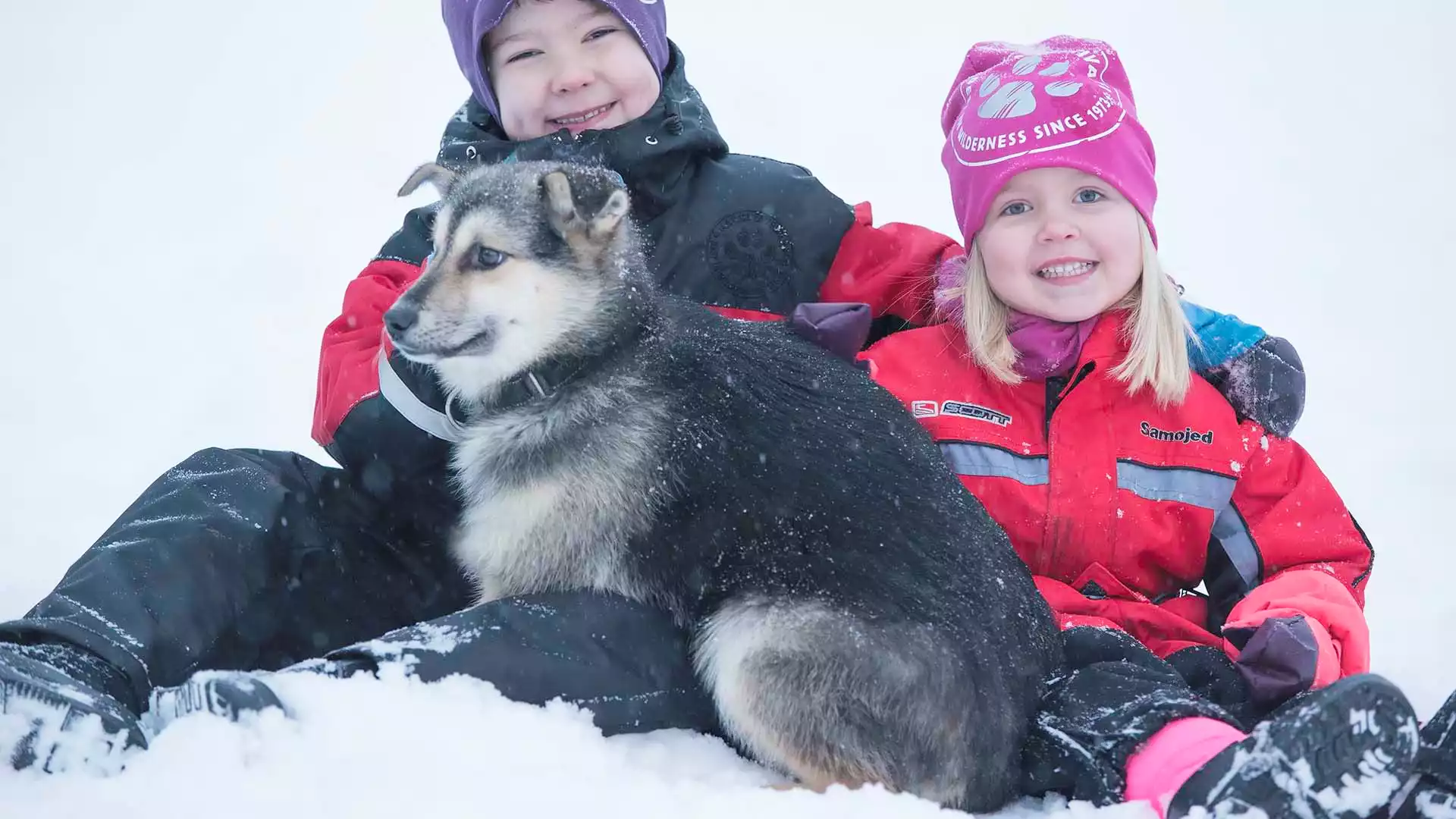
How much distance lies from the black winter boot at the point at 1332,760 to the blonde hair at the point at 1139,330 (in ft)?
4.73

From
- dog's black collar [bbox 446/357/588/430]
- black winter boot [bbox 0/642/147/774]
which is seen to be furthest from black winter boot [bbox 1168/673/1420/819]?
black winter boot [bbox 0/642/147/774]

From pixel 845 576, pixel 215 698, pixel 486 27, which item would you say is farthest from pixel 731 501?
pixel 486 27

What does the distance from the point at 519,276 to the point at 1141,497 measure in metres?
2.05

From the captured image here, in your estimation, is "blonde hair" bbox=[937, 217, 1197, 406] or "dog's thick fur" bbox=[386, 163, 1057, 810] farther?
"blonde hair" bbox=[937, 217, 1197, 406]

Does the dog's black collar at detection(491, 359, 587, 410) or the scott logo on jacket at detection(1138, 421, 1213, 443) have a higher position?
the dog's black collar at detection(491, 359, 587, 410)

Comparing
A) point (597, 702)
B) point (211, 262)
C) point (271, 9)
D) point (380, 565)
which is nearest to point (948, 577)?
point (597, 702)

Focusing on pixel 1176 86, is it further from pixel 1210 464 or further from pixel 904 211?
pixel 1210 464

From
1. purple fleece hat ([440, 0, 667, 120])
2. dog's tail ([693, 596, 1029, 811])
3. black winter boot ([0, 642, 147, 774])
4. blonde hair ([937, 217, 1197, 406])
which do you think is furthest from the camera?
purple fleece hat ([440, 0, 667, 120])

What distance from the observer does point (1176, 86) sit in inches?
376

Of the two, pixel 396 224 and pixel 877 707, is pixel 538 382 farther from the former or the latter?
pixel 396 224

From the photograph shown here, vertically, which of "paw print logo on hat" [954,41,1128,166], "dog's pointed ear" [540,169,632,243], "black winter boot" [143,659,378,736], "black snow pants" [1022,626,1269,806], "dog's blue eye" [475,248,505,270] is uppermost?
"paw print logo on hat" [954,41,1128,166]

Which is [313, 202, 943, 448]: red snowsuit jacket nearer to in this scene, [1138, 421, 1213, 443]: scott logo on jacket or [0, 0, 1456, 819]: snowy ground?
[1138, 421, 1213, 443]: scott logo on jacket

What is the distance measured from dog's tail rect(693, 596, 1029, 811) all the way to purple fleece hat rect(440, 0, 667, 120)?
94.5 inches

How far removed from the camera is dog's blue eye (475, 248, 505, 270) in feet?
10.2
